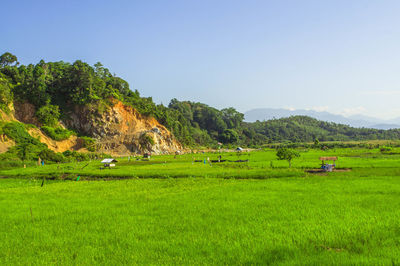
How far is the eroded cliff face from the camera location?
59.5 m

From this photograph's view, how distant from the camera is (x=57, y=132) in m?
52.7

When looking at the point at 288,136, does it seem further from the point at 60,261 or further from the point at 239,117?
the point at 60,261

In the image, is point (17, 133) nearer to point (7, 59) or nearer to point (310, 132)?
point (7, 59)

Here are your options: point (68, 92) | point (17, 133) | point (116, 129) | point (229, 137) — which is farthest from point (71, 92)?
point (229, 137)

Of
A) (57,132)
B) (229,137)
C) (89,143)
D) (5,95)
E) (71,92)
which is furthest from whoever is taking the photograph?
(229,137)

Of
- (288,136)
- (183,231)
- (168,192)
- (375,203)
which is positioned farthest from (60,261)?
(288,136)

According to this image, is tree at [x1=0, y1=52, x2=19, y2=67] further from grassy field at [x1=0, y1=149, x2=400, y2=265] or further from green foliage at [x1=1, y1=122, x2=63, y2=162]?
grassy field at [x1=0, y1=149, x2=400, y2=265]

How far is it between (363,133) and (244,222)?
17560 cm

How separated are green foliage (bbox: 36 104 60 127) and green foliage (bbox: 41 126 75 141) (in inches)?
74.8

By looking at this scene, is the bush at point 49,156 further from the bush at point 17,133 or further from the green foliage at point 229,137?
the green foliage at point 229,137

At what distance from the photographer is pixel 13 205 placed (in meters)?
12.5

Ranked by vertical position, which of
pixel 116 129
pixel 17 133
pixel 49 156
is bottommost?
pixel 49 156

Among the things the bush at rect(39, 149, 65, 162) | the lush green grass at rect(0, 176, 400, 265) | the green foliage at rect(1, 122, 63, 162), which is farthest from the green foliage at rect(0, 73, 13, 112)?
the lush green grass at rect(0, 176, 400, 265)

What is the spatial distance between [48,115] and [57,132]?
168 inches
